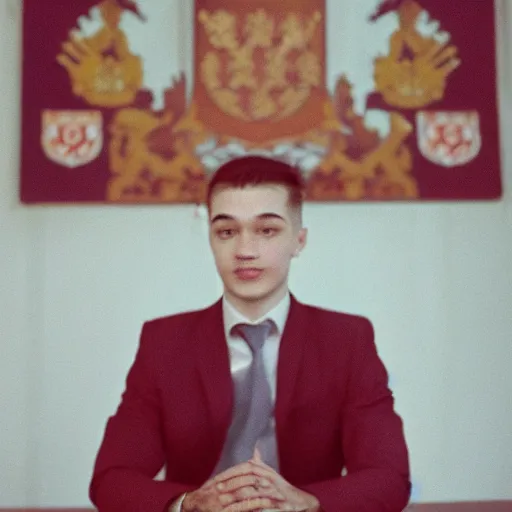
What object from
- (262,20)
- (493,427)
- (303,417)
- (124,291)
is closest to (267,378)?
(303,417)

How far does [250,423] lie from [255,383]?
0.07 m

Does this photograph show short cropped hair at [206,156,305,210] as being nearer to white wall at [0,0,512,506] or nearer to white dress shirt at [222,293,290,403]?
white dress shirt at [222,293,290,403]

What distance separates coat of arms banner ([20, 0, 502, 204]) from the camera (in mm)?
1651

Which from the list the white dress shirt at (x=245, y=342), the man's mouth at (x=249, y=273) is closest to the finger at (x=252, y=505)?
the white dress shirt at (x=245, y=342)

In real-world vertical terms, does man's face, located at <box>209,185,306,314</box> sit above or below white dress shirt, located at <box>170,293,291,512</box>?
above

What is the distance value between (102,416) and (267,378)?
53cm

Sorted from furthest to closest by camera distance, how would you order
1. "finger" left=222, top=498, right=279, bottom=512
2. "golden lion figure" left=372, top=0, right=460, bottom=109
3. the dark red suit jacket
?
"golden lion figure" left=372, top=0, right=460, bottom=109
the dark red suit jacket
"finger" left=222, top=498, right=279, bottom=512

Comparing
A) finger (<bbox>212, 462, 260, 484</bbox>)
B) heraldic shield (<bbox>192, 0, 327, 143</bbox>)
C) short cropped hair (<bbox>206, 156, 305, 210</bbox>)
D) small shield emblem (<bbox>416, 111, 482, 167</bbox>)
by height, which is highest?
heraldic shield (<bbox>192, 0, 327, 143</bbox>)

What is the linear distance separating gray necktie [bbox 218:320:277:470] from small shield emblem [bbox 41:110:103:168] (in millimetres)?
720

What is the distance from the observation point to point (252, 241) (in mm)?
1239

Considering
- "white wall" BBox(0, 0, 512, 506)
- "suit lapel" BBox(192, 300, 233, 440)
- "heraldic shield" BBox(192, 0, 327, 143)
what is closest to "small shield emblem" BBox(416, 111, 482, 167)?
"white wall" BBox(0, 0, 512, 506)

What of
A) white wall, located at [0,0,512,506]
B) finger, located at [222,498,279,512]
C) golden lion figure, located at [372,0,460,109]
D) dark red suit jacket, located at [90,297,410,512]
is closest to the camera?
finger, located at [222,498,279,512]

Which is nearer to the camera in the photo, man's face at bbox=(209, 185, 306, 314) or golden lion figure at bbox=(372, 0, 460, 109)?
man's face at bbox=(209, 185, 306, 314)

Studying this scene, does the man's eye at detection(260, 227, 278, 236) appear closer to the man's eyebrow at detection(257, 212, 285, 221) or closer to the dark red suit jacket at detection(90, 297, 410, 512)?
the man's eyebrow at detection(257, 212, 285, 221)
